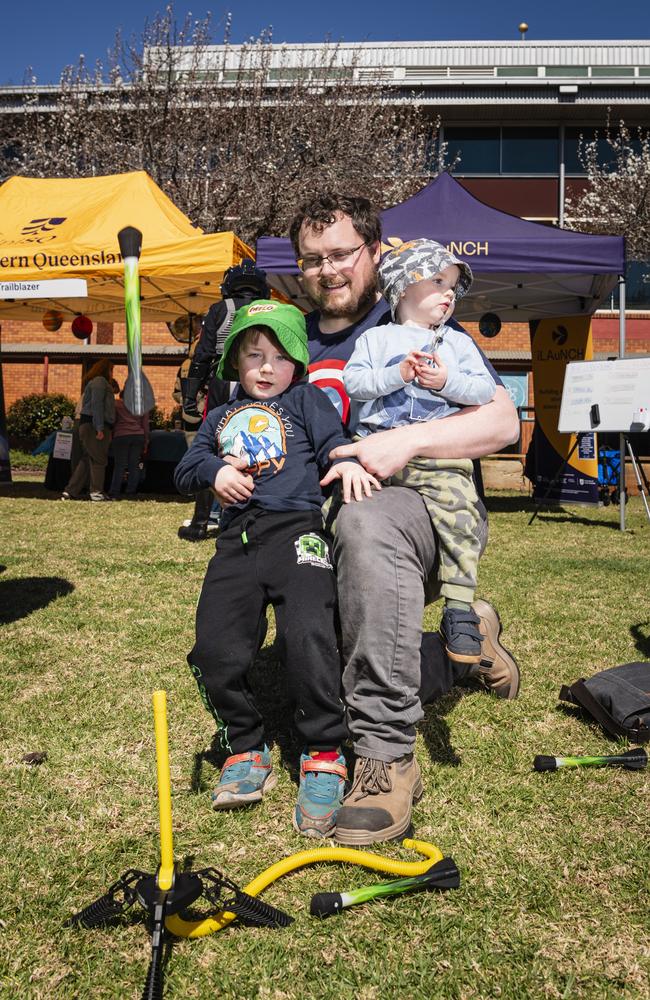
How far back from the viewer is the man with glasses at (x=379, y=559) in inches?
83.0

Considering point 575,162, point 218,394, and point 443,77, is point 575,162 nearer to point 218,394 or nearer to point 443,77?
point 443,77

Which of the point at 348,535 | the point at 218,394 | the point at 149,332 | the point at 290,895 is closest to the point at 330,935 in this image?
the point at 290,895

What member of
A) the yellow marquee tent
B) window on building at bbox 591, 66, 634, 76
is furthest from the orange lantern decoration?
window on building at bbox 591, 66, 634, 76

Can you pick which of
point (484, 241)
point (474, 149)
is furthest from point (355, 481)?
point (474, 149)

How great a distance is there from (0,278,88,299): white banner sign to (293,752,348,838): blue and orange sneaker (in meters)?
7.70

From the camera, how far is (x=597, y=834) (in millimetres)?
2072

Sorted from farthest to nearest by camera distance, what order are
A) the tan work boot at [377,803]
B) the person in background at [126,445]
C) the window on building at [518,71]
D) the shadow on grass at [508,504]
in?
the window on building at [518,71] < the person in background at [126,445] < the shadow on grass at [508,504] < the tan work boot at [377,803]

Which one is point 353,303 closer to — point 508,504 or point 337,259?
point 337,259

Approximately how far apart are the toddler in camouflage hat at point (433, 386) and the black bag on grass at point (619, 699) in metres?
0.73

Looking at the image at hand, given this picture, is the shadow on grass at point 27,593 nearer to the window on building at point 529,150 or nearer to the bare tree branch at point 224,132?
the bare tree branch at point 224,132

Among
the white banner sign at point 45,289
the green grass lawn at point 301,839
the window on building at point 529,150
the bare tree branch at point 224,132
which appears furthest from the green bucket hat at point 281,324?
the window on building at point 529,150

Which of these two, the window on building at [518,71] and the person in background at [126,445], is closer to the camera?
the person in background at [126,445]

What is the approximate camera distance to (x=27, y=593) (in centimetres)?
488

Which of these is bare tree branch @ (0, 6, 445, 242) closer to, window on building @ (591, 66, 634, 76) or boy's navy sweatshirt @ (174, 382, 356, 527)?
window on building @ (591, 66, 634, 76)
